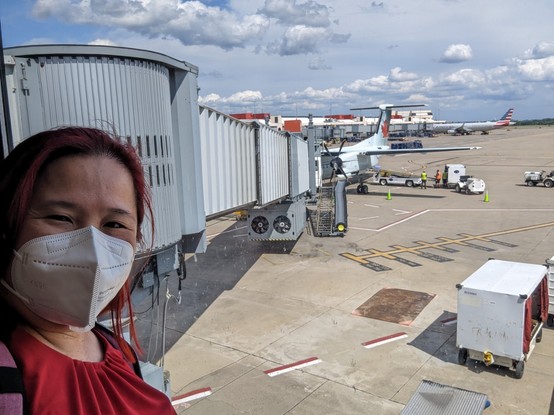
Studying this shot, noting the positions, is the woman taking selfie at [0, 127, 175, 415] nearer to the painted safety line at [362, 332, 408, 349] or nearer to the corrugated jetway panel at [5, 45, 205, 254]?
the corrugated jetway panel at [5, 45, 205, 254]

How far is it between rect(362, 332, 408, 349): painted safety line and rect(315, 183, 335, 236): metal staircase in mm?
12031

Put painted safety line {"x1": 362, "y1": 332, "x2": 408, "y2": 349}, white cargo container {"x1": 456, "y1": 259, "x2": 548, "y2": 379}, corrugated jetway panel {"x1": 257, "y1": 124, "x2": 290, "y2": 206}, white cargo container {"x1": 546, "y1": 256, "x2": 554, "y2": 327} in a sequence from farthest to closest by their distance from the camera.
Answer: corrugated jetway panel {"x1": 257, "y1": 124, "x2": 290, "y2": 206}
white cargo container {"x1": 546, "y1": 256, "x2": 554, "y2": 327}
painted safety line {"x1": 362, "y1": 332, "x2": 408, "y2": 349}
white cargo container {"x1": 456, "y1": 259, "x2": 548, "y2": 379}

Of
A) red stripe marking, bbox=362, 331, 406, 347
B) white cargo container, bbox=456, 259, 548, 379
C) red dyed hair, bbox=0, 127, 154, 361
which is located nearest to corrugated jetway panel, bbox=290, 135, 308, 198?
red stripe marking, bbox=362, 331, 406, 347

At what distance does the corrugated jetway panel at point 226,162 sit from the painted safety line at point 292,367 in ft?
12.8

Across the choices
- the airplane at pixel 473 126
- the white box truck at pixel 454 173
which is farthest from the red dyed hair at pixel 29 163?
the airplane at pixel 473 126

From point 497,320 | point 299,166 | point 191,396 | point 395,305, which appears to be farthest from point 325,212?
point 191,396

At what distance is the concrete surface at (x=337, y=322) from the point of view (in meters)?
9.84

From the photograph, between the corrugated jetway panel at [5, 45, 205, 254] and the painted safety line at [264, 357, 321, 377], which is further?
the painted safety line at [264, 357, 321, 377]

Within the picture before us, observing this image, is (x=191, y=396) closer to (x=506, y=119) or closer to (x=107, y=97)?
(x=107, y=97)

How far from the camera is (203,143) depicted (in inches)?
382

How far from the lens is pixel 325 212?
2614cm

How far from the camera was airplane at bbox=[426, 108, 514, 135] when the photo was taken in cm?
12519

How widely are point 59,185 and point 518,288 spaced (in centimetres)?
Result: 1112

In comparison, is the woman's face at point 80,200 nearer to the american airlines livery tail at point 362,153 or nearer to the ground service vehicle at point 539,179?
the american airlines livery tail at point 362,153
